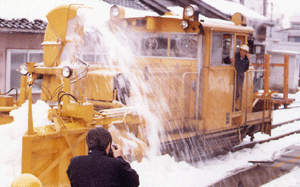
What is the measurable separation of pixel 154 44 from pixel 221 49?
4.84ft

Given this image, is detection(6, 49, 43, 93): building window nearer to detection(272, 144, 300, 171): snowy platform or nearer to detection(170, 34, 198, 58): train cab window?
detection(170, 34, 198, 58): train cab window

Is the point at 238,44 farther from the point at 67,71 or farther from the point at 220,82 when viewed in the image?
the point at 67,71

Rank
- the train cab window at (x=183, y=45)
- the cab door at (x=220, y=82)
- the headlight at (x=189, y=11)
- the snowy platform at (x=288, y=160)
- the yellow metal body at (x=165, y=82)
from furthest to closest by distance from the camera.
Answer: the snowy platform at (x=288, y=160)
the cab door at (x=220, y=82)
the train cab window at (x=183, y=45)
the headlight at (x=189, y=11)
the yellow metal body at (x=165, y=82)

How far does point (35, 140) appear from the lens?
5.00m

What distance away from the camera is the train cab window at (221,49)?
8.28 m

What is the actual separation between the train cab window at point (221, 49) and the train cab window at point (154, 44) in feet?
3.31

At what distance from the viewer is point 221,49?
28.1ft

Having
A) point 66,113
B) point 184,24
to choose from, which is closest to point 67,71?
point 66,113

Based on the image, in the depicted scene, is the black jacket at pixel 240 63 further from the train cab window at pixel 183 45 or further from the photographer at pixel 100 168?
Result: the photographer at pixel 100 168

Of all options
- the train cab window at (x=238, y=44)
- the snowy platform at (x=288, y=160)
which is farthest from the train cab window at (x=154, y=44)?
the snowy platform at (x=288, y=160)

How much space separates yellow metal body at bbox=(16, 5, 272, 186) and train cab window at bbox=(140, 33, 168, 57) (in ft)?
0.07

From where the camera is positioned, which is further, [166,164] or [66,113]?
[166,164]

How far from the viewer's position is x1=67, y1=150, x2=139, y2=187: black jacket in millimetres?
3213

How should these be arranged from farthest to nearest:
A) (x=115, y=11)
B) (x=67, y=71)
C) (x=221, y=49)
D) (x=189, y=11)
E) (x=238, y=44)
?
(x=238, y=44), (x=221, y=49), (x=115, y=11), (x=189, y=11), (x=67, y=71)
